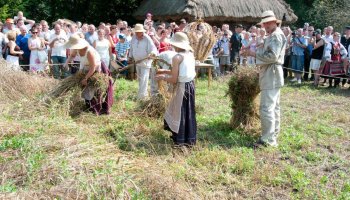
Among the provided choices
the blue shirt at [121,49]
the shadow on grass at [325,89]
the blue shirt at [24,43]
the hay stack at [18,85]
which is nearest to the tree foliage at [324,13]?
the shadow on grass at [325,89]

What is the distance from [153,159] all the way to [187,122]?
0.82 m

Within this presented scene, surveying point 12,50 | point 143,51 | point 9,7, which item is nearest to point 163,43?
point 143,51

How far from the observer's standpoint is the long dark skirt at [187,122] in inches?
232

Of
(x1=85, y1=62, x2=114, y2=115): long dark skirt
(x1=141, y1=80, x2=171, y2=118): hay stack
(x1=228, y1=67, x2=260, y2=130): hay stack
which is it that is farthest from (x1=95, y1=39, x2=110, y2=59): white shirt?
(x1=228, y1=67, x2=260, y2=130): hay stack

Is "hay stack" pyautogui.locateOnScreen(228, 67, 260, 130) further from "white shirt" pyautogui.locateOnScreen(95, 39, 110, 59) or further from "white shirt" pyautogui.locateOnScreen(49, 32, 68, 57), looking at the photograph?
"white shirt" pyautogui.locateOnScreen(49, 32, 68, 57)

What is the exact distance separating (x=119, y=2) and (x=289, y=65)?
1113 centimetres

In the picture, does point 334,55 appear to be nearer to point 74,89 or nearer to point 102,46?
point 102,46

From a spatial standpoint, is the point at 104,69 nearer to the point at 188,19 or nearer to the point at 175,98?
the point at 175,98

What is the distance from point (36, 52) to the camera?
10523mm

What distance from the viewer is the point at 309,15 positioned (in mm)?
24203

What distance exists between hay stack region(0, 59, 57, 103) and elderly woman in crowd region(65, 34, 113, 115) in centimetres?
128

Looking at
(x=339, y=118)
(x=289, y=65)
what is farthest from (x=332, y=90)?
(x=339, y=118)

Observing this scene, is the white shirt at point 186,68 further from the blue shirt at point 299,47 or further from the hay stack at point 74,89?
the blue shirt at point 299,47

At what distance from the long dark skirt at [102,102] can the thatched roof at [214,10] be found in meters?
9.99
